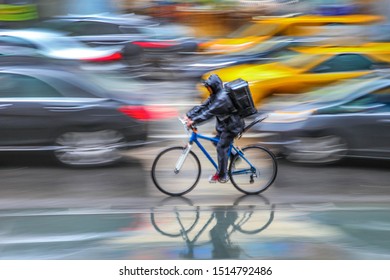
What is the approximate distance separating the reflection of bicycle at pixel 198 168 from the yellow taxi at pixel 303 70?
167 inches

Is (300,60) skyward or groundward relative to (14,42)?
groundward

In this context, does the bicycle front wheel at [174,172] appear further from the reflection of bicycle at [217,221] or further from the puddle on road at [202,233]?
the puddle on road at [202,233]

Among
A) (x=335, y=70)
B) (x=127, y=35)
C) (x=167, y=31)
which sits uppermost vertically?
(x=167, y=31)

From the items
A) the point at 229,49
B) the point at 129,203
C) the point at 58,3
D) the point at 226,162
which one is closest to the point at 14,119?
the point at 129,203

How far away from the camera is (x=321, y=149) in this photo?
964 cm

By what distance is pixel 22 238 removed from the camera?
6402 mm

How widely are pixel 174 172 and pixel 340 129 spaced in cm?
270

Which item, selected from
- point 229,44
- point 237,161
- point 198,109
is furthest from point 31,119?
point 229,44

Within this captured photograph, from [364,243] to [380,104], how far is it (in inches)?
158

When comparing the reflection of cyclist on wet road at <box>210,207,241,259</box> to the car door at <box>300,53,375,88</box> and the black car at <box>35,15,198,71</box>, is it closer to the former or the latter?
the car door at <box>300,53,375,88</box>

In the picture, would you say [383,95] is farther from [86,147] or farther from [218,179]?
[86,147]

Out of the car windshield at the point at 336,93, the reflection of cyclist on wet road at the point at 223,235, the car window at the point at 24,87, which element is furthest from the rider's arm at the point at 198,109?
the car windshield at the point at 336,93

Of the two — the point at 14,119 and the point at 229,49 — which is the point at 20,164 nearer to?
the point at 14,119

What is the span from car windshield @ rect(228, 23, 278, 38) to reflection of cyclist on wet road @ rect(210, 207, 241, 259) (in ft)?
33.5
